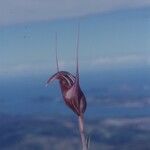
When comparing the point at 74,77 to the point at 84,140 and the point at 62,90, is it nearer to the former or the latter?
the point at 62,90

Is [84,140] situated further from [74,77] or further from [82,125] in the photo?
[74,77]

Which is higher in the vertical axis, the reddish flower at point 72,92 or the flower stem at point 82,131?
the reddish flower at point 72,92

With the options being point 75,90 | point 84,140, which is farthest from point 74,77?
point 84,140

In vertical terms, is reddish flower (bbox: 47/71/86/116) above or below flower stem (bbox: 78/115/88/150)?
above

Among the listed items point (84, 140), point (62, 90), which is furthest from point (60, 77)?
point (84, 140)

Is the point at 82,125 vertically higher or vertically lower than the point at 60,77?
lower

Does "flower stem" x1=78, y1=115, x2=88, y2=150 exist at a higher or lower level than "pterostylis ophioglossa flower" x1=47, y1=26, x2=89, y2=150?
lower

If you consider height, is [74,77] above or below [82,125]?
above

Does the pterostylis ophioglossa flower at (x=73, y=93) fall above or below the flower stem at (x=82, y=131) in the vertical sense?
above
